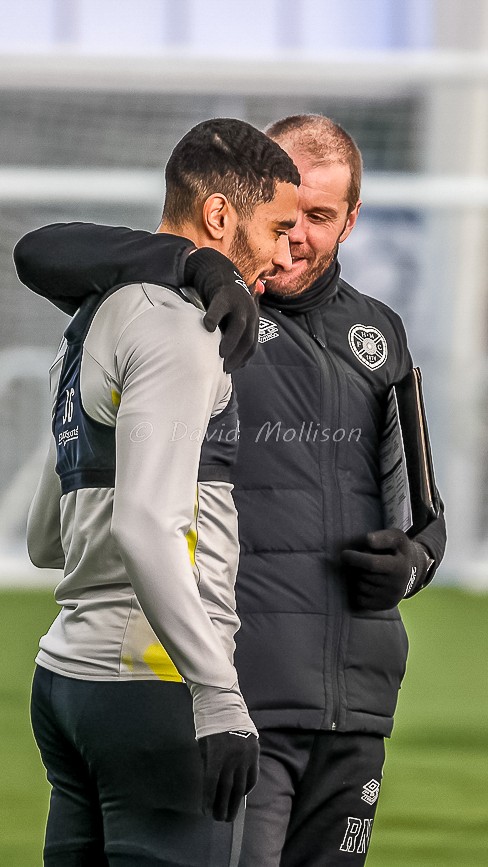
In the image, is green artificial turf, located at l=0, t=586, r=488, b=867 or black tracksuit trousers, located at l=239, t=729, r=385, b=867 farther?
green artificial turf, located at l=0, t=586, r=488, b=867

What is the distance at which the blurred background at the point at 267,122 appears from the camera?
8.92m

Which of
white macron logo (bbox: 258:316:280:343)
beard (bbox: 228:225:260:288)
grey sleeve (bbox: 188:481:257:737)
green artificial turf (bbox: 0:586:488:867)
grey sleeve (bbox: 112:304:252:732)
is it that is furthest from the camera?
green artificial turf (bbox: 0:586:488:867)

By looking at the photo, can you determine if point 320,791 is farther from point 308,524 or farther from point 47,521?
point 47,521

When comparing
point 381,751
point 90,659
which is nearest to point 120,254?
point 90,659

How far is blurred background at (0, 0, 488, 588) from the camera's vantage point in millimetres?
8977

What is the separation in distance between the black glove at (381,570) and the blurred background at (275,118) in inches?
275

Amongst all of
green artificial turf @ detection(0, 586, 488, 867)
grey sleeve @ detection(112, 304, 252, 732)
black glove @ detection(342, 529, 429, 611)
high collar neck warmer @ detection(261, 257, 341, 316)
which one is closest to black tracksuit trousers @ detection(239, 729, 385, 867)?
black glove @ detection(342, 529, 429, 611)

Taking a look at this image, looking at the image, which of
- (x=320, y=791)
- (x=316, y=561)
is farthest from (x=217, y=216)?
(x=320, y=791)

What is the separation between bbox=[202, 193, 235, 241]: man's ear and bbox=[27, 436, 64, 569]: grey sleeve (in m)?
0.35

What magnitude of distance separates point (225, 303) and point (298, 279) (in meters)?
0.62

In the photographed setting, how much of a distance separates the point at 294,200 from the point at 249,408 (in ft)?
1.44

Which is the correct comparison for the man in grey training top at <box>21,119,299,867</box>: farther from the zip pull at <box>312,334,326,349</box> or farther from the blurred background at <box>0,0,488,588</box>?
the blurred background at <box>0,0,488,588</box>

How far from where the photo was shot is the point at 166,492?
1.36 metres

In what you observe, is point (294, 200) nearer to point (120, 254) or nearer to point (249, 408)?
point (120, 254)
